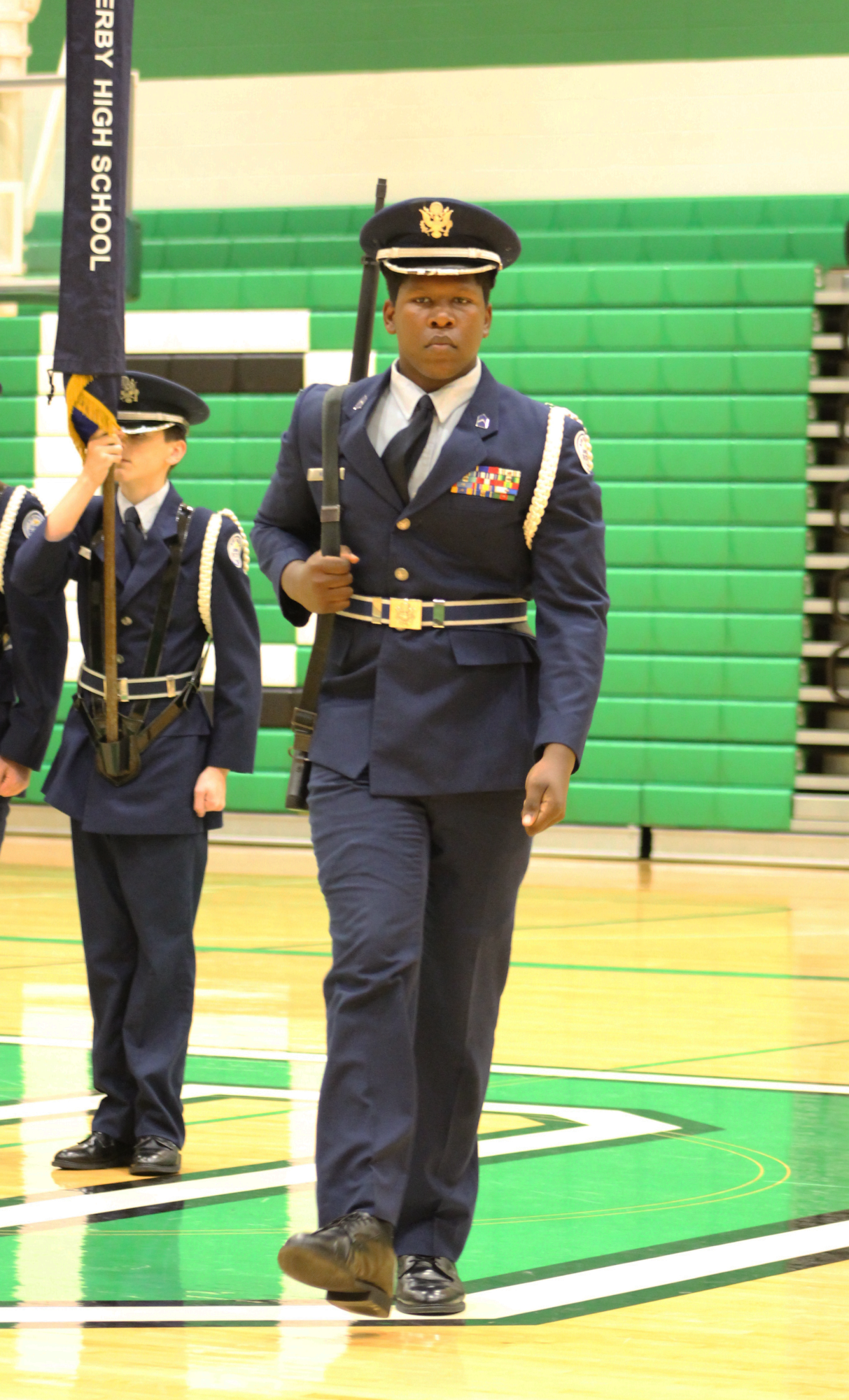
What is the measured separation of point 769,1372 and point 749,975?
A: 15.2ft

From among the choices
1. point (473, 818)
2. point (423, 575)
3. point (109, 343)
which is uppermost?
point (109, 343)

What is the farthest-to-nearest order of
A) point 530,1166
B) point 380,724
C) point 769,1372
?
1. point 530,1166
2. point 380,724
3. point 769,1372

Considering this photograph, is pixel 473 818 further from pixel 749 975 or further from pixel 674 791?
pixel 674 791

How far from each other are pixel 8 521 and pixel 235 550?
52cm

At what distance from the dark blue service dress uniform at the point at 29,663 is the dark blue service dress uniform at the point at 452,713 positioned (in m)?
1.35

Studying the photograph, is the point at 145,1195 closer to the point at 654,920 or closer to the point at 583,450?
the point at 583,450

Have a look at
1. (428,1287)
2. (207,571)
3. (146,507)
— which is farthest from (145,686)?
(428,1287)

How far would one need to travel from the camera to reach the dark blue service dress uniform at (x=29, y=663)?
4574 mm

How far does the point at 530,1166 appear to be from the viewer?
4328 mm

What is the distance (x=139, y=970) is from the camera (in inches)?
173

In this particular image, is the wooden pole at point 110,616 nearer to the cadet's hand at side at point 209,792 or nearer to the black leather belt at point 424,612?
the cadet's hand at side at point 209,792

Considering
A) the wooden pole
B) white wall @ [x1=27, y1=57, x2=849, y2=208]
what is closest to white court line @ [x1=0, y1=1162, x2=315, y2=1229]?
the wooden pole

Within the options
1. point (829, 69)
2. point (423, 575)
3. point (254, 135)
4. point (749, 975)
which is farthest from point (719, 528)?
point (423, 575)

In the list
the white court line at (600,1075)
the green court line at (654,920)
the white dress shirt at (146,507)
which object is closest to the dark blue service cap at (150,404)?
the white dress shirt at (146,507)
